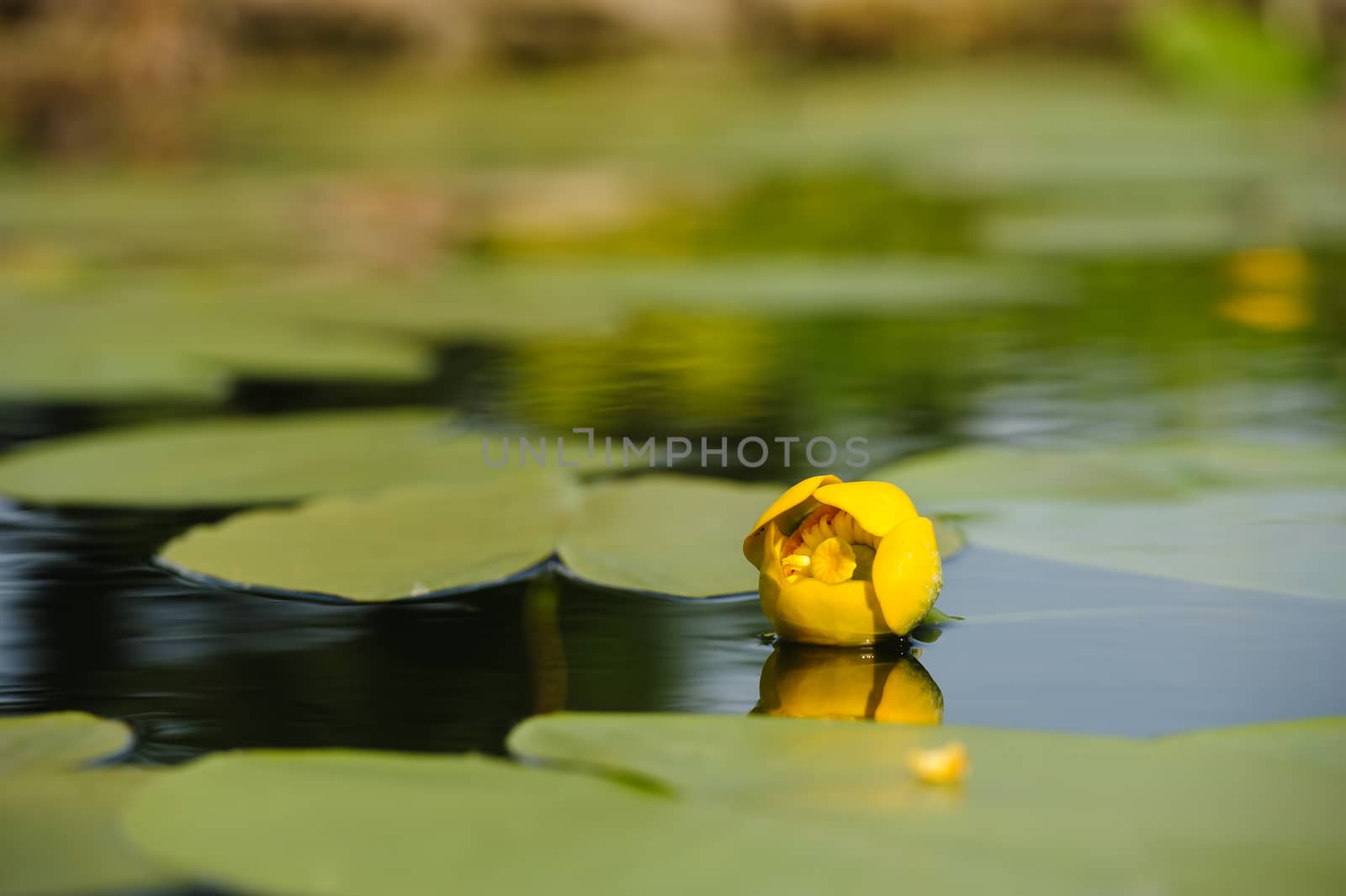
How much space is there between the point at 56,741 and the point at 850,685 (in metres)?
0.38

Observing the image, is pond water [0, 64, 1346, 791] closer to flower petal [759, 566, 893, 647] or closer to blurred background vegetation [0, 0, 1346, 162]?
flower petal [759, 566, 893, 647]

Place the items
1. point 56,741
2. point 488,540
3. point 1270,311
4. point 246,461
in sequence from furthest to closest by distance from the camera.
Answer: point 1270,311 < point 246,461 < point 488,540 < point 56,741

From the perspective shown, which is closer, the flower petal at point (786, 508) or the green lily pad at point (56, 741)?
the green lily pad at point (56, 741)

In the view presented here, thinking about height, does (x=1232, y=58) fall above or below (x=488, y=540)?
above

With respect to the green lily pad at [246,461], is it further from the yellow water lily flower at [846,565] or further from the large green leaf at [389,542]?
→ the yellow water lily flower at [846,565]

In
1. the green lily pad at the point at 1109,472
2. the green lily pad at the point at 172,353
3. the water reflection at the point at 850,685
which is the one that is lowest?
the water reflection at the point at 850,685

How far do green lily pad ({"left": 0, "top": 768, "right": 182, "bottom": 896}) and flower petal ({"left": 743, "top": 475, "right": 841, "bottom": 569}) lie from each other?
346 millimetres

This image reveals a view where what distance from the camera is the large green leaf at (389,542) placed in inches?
40.8

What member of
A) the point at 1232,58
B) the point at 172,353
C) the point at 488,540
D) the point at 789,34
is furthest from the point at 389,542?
the point at 789,34

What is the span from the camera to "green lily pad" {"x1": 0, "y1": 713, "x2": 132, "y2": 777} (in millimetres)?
730

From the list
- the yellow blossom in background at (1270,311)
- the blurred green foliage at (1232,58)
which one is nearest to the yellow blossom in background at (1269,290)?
the yellow blossom in background at (1270,311)

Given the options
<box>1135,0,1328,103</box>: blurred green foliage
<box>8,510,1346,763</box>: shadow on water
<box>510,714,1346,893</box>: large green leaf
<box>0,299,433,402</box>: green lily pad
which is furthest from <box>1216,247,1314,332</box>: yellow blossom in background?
→ <box>1135,0,1328,103</box>: blurred green foliage

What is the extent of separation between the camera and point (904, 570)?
0.88 meters

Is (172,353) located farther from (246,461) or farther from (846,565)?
(846,565)
